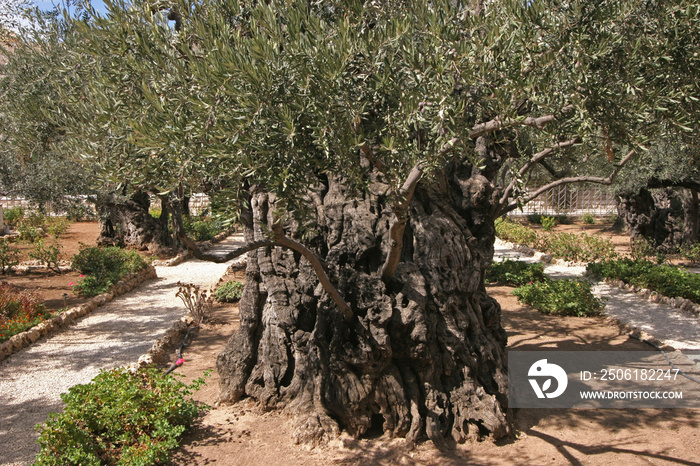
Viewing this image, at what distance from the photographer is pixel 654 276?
1217cm

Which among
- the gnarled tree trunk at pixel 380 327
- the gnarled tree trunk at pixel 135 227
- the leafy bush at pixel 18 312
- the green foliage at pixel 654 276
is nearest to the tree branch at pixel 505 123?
the gnarled tree trunk at pixel 380 327

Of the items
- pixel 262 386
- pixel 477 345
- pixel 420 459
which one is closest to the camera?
pixel 420 459

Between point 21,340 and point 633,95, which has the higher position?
point 633,95

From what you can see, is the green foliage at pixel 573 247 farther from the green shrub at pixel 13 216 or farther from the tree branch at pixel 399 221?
the green shrub at pixel 13 216

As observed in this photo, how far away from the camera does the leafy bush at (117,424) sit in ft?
16.5

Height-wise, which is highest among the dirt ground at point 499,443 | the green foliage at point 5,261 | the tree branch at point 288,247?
the tree branch at point 288,247

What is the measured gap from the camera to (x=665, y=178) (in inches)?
570

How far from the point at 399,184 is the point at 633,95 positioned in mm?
2101

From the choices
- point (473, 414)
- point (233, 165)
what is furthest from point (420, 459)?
point (233, 165)

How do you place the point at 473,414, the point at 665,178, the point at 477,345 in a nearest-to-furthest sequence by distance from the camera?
the point at 473,414
the point at 477,345
the point at 665,178

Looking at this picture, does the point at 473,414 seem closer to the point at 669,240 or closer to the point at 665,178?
the point at 665,178

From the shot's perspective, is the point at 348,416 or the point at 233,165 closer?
the point at 233,165

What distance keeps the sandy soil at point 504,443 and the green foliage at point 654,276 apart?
18.9 feet

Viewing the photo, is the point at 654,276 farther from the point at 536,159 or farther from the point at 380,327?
the point at 380,327
